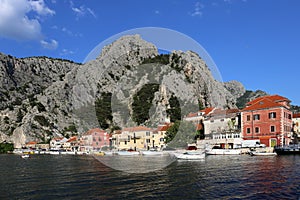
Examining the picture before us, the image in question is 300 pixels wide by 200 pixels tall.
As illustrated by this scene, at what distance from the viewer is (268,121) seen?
246 feet

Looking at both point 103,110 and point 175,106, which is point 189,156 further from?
point 103,110

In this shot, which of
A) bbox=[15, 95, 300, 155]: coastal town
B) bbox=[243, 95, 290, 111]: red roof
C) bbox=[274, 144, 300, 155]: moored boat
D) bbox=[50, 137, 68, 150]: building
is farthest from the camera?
bbox=[50, 137, 68, 150]: building

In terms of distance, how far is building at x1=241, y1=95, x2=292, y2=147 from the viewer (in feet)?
239

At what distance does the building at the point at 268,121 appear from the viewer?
7281cm

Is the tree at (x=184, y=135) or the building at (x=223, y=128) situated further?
the building at (x=223, y=128)

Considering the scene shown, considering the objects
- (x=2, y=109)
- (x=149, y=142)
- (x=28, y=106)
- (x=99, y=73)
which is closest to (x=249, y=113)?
(x=149, y=142)

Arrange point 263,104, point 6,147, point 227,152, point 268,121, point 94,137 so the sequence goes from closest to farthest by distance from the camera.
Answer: point 94,137 → point 227,152 → point 268,121 → point 263,104 → point 6,147

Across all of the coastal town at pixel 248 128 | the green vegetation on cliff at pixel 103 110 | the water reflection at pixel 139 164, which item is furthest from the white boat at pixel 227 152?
the green vegetation on cliff at pixel 103 110

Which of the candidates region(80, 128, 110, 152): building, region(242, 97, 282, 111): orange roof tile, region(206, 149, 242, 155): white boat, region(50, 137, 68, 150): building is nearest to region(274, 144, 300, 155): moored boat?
region(206, 149, 242, 155): white boat

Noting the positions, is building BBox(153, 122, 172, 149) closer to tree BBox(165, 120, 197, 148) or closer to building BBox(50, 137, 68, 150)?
tree BBox(165, 120, 197, 148)

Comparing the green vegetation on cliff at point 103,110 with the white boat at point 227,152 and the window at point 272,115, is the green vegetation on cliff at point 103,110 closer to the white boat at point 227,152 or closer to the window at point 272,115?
the white boat at point 227,152

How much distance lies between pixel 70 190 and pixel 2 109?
197553mm

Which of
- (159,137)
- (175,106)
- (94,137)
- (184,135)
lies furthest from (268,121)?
(184,135)

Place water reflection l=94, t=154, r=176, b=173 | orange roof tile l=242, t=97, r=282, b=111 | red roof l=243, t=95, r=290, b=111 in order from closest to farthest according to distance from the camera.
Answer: water reflection l=94, t=154, r=176, b=173, orange roof tile l=242, t=97, r=282, b=111, red roof l=243, t=95, r=290, b=111
